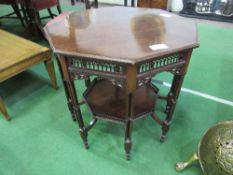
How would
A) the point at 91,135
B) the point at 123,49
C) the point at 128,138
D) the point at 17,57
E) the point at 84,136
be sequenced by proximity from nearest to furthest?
the point at 123,49, the point at 128,138, the point at 84,136, the point at 91,135, the point at 17,57

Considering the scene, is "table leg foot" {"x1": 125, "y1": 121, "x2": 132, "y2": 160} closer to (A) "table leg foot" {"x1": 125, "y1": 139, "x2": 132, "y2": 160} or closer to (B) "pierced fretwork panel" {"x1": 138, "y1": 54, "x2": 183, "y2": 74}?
(A) "table leg foot" {"x1": 125, "y1": 139, "x2": 132, "y2": 160}

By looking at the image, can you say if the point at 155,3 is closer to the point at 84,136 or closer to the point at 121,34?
the point at 121,34

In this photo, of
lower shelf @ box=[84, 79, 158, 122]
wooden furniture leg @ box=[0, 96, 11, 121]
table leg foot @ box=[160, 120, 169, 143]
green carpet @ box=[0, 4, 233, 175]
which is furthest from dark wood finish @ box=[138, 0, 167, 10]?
wooden furniture leg @ box=[0, 96, 11, 121]

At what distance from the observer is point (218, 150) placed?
1049 mm

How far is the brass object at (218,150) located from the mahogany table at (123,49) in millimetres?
282

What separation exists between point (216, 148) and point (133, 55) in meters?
0.68

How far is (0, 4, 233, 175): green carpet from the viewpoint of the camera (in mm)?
1314

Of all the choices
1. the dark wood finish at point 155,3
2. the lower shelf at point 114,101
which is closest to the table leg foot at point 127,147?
the lower shelf at point 114,101

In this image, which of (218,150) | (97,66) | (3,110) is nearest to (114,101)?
(97,66)

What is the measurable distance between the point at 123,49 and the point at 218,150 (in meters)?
0.74

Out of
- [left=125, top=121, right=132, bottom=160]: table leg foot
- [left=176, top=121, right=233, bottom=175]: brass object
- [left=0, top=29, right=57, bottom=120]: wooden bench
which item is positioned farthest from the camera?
[left=0, top=29, right=57, bottom=120]: wooden bench

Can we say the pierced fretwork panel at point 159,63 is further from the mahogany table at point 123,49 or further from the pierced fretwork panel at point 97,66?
the pierced fretwork panel at point 97,66

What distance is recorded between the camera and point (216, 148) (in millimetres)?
1058

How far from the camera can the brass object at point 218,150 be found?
1019mm
